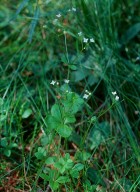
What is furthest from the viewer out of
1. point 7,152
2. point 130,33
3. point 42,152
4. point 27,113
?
point 130,33

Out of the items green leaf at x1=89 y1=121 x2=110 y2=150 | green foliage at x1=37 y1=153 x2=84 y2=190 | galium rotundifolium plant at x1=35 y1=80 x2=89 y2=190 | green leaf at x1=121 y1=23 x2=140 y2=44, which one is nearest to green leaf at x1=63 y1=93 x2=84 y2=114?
galium rotundifolium plant at x1=35 y1=80 x2=89 y2=190

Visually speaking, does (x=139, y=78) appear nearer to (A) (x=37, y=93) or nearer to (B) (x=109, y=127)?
(B) (x=109, y=127)

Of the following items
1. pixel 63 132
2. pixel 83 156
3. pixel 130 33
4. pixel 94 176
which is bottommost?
pixel 94 176

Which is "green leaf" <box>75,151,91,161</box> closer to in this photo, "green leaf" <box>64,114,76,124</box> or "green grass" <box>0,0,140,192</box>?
"green grass" <box>0,0,140,192</box>

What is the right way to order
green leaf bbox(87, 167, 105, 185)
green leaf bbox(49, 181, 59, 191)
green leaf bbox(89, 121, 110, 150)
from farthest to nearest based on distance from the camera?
green leaf bbox(89, 121, 110, 150) < green leaf bbox(87, 167, 105, 185) < green leaf bbox(49, 181, 59, 191)

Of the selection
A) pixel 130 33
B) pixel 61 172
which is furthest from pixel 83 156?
pixel 130 33

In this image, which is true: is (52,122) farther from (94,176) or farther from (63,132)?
(94,176)

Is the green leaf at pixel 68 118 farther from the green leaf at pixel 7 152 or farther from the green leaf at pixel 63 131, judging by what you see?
the green leaf at pixel 7 152

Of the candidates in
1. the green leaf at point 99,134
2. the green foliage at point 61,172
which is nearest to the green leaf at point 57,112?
the green foliage at point 61,172
